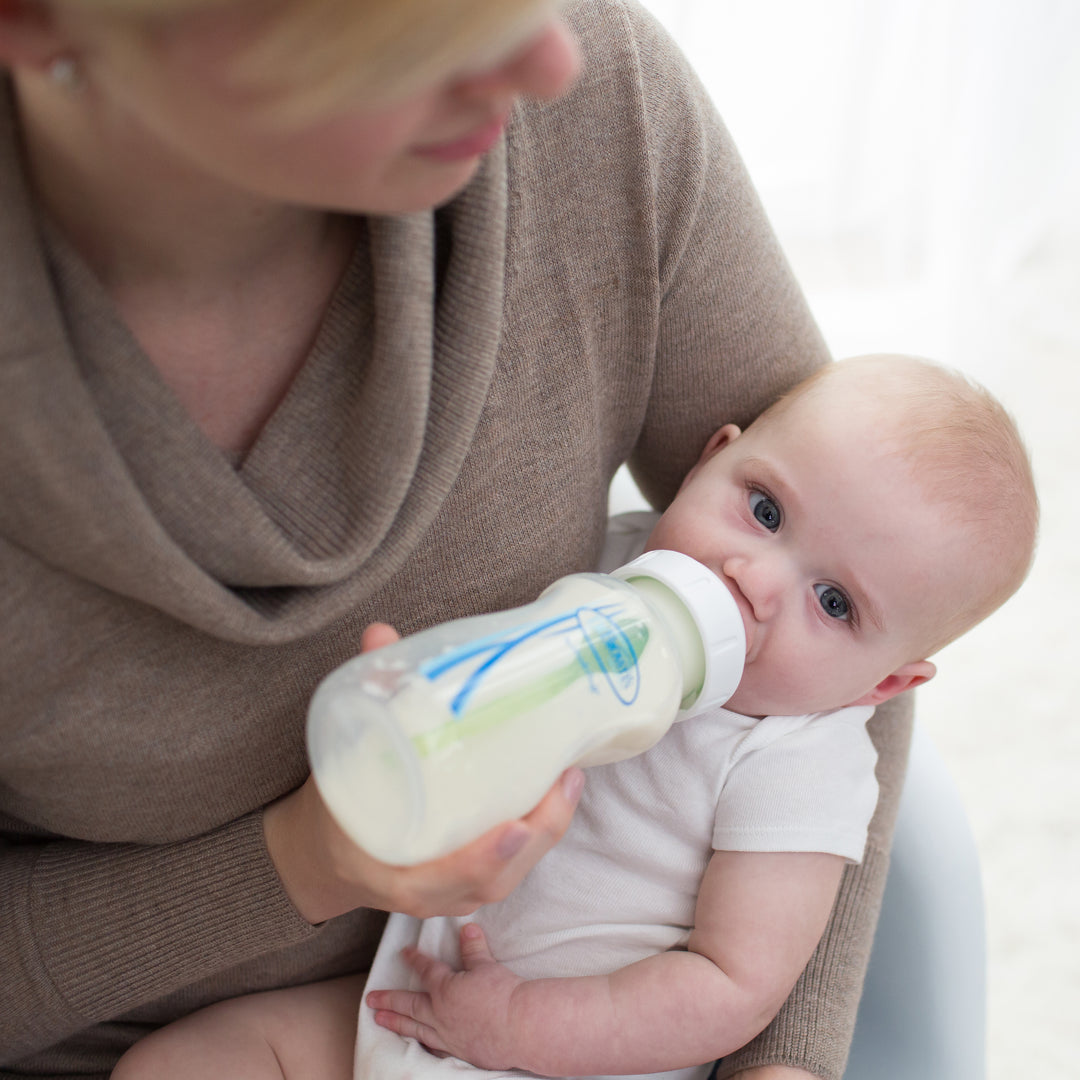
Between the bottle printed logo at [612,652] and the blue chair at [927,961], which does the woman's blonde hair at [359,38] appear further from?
the blue chair at [927,961]

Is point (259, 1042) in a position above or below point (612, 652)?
below

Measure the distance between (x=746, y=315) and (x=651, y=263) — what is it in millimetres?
129

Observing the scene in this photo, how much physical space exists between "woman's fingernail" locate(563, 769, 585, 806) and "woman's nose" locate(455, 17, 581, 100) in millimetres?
409

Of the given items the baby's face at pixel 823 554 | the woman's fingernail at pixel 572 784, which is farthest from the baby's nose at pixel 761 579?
the woman's fingernail at pixel 572 784

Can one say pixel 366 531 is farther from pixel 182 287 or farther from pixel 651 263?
pixel 651 263

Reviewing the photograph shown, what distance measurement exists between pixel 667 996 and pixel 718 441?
463mm

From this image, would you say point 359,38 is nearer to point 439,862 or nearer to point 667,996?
point 439,862

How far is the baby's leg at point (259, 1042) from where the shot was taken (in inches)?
35.9

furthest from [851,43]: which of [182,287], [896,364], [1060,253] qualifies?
[182,287]

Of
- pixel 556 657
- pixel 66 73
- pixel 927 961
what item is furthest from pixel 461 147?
pixel 927 961

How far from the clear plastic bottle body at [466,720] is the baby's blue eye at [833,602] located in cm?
24

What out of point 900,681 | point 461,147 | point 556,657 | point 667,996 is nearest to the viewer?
point 461,147

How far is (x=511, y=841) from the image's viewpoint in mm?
661

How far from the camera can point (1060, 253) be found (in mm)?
2861
